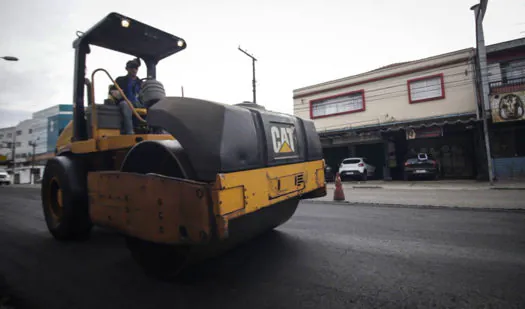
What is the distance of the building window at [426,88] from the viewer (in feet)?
55.8

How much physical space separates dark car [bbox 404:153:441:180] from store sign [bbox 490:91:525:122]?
3592mm

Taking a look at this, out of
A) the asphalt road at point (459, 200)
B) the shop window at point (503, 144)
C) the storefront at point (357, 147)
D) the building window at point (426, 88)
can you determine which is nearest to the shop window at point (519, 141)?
the shop window at point (503, 144)

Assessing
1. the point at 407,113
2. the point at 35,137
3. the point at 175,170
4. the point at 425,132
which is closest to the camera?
the point at 175,170

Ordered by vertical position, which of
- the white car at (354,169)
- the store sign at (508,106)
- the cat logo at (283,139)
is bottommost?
the white car at (354,169)

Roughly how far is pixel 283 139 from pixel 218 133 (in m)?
0.91

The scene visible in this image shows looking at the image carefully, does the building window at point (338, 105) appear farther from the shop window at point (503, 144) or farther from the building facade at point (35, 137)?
the building facade at point (35, 137)

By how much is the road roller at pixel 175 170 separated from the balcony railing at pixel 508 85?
16860 millimetres

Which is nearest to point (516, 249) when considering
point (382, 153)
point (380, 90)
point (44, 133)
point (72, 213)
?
point (72, 213)

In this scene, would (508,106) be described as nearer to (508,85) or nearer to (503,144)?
(508,85)

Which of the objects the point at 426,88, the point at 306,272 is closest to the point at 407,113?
the point at 426,88

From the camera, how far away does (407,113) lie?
18094 millimetres

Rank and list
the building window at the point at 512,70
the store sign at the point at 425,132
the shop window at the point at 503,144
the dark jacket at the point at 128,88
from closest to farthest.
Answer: the dark jacket at the point at 128,88 < the store sign at the point at 425,132 < the building window at the point at 512,70 < the shop window at the point at 503,144

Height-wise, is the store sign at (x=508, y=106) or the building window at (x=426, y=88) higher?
the building window at (x=426, y=88)

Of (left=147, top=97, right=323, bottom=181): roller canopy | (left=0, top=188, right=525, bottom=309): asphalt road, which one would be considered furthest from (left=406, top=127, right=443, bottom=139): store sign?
(left=147, top=97, right=323, bottom=181): roller canopy
